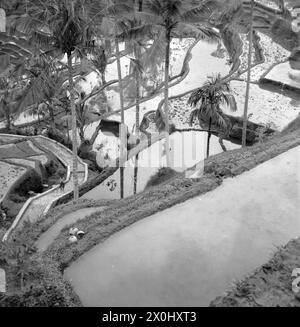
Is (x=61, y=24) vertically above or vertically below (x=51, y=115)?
above

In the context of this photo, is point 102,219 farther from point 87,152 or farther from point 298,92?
point 298,92

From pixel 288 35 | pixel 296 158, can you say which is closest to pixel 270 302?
pixel 296 158

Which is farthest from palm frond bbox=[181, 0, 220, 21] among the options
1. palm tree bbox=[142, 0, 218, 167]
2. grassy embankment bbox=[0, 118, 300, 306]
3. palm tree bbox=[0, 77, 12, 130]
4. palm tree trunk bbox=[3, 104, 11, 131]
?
palm tree trunk bbox=[3, 104, 11, 131]

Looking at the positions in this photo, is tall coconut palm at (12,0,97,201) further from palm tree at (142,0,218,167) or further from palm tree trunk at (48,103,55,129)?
palm tree trunk at (48,103,55,129)

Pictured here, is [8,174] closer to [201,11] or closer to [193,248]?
[201,11]

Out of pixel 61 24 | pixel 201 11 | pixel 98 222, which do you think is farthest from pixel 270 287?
pixel 61 24

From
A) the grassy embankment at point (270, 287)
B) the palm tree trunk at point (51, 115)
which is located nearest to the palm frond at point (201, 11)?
the grassy embankment at point (270, 287)

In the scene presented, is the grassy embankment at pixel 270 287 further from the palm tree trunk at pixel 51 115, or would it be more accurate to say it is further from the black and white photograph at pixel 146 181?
the palm tree trunk at pixel 51 115
